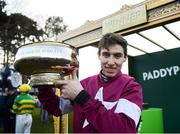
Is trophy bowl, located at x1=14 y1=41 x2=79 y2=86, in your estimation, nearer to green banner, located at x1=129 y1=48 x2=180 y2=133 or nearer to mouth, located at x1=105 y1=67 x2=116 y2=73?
mouth, located at x1=105 y1=67 x2=116 y2=73

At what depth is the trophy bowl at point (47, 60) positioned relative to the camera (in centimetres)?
134

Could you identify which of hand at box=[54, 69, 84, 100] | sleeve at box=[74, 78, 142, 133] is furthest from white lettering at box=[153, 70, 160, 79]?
hand at box=[54, 69, 84, 100]

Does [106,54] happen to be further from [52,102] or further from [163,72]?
[163,72]

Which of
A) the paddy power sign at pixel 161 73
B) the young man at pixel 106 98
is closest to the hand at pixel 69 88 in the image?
the young man at pixel 106 98

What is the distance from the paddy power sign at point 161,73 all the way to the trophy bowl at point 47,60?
6892 mm

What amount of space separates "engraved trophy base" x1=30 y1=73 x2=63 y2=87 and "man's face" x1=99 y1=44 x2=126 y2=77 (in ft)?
0.81

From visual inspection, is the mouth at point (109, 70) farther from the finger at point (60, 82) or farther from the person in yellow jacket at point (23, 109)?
the person in yellow jacket at point (23, 109)

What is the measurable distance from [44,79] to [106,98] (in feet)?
1.03


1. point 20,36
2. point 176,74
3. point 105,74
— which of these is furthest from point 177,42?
point 20,36

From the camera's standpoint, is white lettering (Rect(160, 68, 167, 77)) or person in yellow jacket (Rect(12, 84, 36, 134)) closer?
person in yellow jacket (Rect(12, 84, 36, 134))

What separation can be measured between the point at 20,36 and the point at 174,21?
22.4 m

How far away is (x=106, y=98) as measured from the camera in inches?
57.9

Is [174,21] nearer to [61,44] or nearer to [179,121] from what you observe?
[179,121]

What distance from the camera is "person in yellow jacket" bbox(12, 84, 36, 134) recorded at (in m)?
7.09
